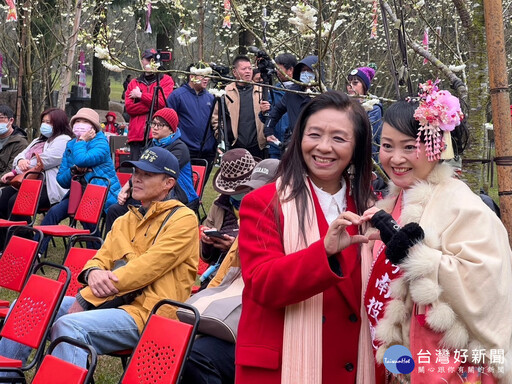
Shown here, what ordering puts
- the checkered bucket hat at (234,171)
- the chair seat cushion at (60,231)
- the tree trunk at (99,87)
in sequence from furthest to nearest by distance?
the tree trunk at (99,87)
the chair seat cushion at (60,231)
the checkered bucket hat at (234,171)

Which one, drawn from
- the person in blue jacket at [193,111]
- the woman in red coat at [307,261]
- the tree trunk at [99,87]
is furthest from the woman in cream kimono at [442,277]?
the tree trunk at [99,87]

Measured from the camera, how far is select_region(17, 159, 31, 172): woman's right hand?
9.37 m

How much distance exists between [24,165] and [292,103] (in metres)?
3.33

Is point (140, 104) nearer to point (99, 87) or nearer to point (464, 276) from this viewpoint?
point (464, 276)

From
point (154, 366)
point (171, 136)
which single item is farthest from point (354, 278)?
point (171, 136)

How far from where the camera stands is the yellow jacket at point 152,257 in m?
4.61

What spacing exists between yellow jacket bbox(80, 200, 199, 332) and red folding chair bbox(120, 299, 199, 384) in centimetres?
64

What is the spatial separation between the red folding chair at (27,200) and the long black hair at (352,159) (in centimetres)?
634

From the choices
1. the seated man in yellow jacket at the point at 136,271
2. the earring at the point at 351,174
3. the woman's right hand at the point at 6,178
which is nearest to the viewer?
the earring at the point at 351,174

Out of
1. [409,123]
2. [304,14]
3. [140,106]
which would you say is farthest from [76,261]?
[140,106]

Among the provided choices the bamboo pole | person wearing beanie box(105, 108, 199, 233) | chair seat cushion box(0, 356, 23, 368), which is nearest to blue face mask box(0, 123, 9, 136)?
person wearing beanie box(105, 108, 199, 233)

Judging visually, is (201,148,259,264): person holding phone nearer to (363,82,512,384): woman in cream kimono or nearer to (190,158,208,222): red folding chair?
(363,82,512,384): woman in cream kimono

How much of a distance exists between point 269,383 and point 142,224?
237cm

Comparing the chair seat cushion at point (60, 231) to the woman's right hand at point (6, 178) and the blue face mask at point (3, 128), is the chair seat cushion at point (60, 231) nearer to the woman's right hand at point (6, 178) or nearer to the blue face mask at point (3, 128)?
the woman's right hand at point (6, 178)
